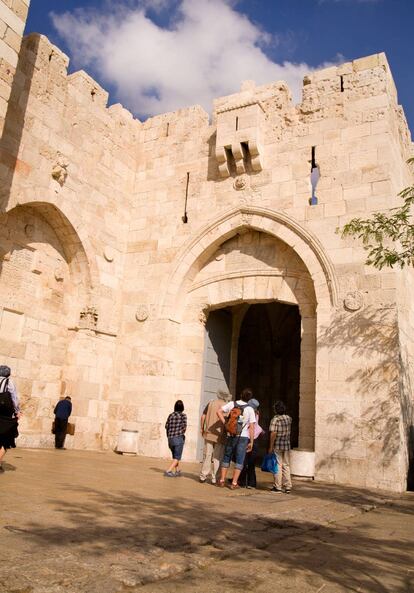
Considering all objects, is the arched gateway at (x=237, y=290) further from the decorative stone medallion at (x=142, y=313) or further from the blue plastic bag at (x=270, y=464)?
the blue plastic bag at (x=270, y=464)

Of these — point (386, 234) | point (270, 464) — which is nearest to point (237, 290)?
point (386, 234)

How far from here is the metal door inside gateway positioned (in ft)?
35.3

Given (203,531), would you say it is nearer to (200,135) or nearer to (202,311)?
(202,311)

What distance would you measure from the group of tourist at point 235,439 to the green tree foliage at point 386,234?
280 centimetres

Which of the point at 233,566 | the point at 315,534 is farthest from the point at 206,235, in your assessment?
the point at 233,566

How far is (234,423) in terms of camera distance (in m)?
6.59

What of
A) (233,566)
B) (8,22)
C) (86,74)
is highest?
(86,74)

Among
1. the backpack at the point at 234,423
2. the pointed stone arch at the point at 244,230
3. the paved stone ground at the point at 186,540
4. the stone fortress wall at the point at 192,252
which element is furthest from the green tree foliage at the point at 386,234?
the paved stone ground at the point at 186,540

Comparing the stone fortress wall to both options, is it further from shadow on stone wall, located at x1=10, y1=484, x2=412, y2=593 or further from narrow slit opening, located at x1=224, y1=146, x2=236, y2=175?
shadow on stone wall, located at x1=10, y1=484, x2=412, y2=593

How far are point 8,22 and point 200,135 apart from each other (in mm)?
5197

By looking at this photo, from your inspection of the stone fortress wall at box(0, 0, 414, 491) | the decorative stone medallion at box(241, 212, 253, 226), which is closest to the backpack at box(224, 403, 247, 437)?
the stone fortress wall at box(0, 0, 414, 491)

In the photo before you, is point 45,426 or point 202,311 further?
point 202,311

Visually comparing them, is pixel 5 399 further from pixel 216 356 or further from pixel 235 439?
pixel 216 356

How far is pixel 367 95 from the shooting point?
9609 millimetres
